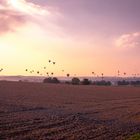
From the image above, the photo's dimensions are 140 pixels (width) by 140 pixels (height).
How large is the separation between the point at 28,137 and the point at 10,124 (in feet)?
12.0

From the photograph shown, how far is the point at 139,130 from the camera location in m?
21.6

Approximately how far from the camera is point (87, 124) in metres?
22.9

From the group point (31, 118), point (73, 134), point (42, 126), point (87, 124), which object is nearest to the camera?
point (73, 134)

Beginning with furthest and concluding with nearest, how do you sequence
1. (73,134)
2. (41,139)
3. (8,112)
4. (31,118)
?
(8,112) < (31,118) < (73,134) < (41,139)

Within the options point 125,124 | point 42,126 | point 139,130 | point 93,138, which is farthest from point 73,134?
point 125,124

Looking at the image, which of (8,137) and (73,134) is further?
(73,134)

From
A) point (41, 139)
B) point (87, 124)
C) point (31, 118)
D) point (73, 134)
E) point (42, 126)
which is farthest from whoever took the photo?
point (31, 118)

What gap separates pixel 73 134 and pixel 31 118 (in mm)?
5842

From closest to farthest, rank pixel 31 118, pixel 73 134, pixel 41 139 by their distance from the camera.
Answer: pixel 41 139 < pixel 73 134 < pixel 31 118

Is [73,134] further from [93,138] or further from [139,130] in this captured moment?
[139,130]

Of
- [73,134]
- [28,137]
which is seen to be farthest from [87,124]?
[28,137]

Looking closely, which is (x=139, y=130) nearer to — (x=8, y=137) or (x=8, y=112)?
(x=8, y=137)

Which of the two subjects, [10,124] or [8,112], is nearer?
[10,124]

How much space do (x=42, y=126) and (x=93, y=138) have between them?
3549mm
